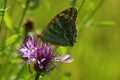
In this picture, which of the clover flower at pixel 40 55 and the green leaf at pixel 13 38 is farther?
the green leaf at pixel 13 38

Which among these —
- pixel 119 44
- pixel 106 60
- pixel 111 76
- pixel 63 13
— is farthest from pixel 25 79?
pixel 119 44

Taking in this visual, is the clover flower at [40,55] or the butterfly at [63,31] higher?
the butterfly at [63,31]

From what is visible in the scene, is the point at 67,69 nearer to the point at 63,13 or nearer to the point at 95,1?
the point at 95,1


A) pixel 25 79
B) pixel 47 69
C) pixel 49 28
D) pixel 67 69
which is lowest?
pixel 67 69

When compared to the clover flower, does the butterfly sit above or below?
above
